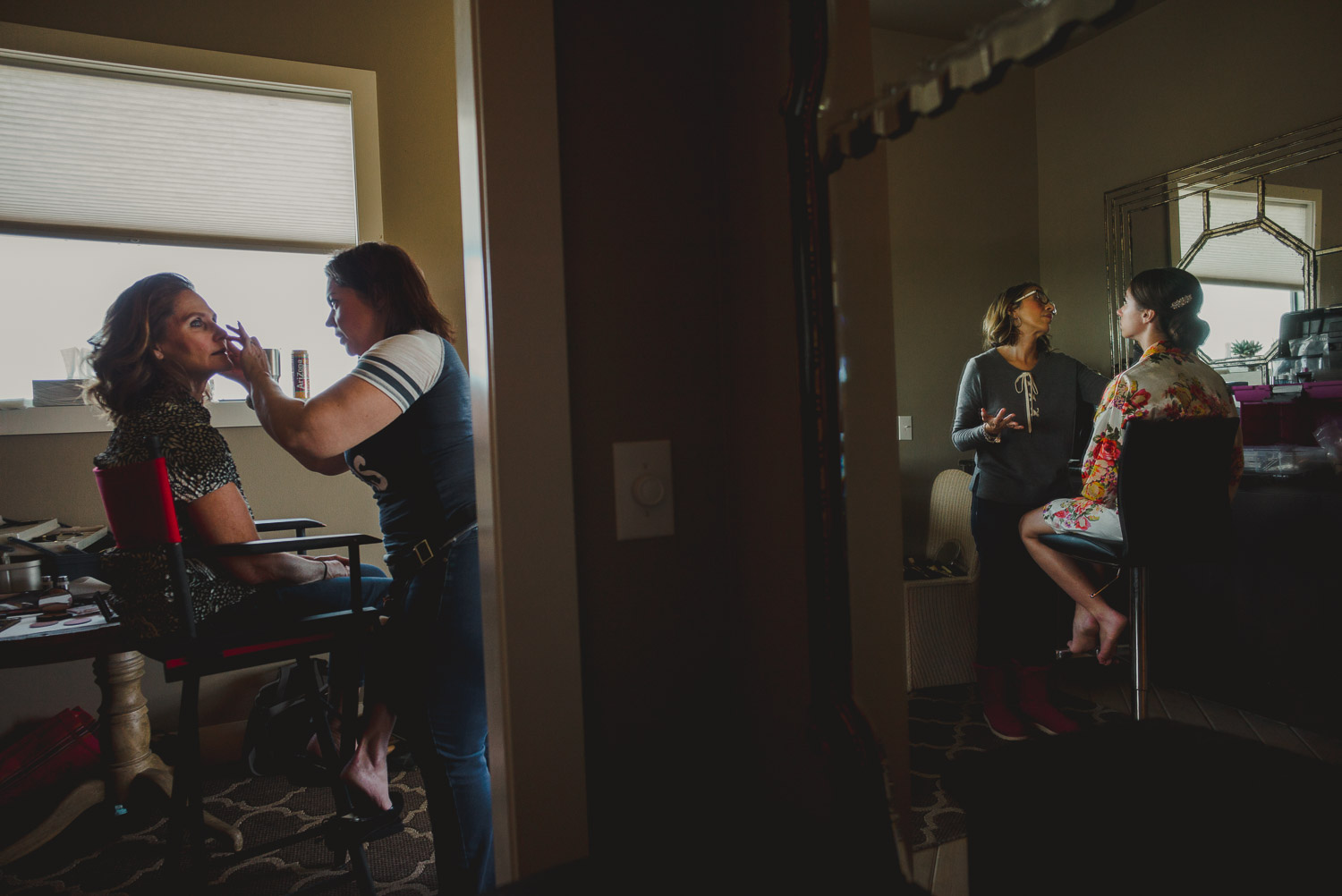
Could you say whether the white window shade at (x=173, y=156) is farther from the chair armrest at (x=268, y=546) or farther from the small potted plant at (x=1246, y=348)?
the small potted plant at (x=1246, y=348)

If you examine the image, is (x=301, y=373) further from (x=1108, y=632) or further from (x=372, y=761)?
(x=1108, y=632)

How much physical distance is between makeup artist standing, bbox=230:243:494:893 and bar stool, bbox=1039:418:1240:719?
3.88ft

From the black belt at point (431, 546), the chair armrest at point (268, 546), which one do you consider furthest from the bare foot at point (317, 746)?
the black belt at point (431, 546)

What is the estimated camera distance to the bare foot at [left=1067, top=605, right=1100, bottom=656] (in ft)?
3.30

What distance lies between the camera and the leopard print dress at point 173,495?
5.13 ft

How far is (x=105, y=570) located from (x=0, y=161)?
194 centimetres

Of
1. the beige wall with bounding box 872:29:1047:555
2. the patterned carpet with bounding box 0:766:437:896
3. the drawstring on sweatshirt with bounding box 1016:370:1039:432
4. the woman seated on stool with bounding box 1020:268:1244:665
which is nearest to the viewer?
the beige wall with bounding box 872:29:1047:555

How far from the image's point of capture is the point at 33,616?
184 cm

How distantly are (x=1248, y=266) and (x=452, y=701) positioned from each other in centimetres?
282

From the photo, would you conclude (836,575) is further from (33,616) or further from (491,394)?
(33,616)

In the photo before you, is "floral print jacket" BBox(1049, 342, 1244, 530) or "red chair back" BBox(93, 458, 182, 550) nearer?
"floral print jacket" BBox(1049, 342, 1244, 530)

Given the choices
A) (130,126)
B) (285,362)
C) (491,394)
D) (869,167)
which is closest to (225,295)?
(285,362)

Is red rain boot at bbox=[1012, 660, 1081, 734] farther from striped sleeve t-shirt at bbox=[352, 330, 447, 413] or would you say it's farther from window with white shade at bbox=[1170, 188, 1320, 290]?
window with white shade at bbox=[1170, 188, 1320, 290]

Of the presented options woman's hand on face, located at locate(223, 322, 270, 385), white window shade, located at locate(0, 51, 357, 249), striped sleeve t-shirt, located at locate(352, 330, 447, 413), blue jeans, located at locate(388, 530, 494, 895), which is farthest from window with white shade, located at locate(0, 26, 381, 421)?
blue jeans, located at locate(388, 530, 494, 895)
